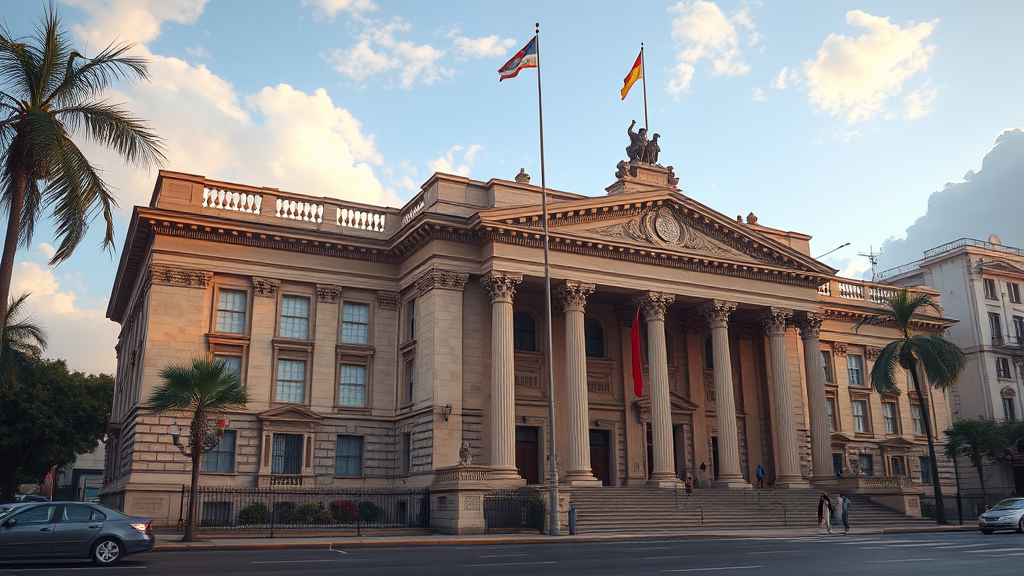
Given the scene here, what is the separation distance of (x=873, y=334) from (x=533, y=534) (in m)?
33.3

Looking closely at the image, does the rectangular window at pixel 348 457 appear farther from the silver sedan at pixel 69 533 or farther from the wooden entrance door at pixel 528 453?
the silver sedan at pixel 69 533

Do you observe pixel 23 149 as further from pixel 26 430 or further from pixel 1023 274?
pixel 1023 274

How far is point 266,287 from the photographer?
36781 millimetres

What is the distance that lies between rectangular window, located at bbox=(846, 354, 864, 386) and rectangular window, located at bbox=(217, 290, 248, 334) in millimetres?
36145

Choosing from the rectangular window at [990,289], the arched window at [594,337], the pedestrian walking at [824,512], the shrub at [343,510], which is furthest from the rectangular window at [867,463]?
the shrub at [343,510]

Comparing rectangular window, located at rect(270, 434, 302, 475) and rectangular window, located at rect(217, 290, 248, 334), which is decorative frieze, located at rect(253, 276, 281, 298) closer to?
rectangular window, located at rect(217, 290, 248, 334)

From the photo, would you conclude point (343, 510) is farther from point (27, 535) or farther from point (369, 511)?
point (27, 535)

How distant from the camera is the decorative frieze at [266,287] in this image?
120 feet

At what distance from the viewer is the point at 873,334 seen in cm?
5253

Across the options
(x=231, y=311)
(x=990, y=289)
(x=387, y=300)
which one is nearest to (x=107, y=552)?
(x=231, y=311)

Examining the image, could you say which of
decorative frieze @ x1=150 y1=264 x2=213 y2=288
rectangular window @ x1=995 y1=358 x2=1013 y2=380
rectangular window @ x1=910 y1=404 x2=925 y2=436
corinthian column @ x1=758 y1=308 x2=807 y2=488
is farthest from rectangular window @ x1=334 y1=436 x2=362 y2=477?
rectangular window @ x1=995 y1=358 x2=1013 y2=380

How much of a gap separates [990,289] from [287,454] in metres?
52.1

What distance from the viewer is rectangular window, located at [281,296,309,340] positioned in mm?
37375

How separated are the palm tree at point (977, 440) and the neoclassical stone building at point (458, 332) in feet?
37.7
